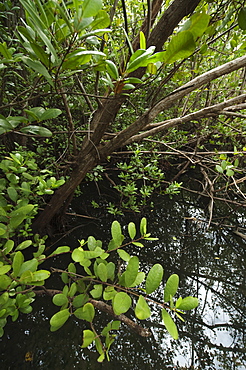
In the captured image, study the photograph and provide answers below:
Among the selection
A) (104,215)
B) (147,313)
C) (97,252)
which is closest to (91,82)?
(104,215)

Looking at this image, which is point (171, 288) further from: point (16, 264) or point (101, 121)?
point (101, 121)

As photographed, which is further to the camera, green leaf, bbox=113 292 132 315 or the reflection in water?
the reflection in water

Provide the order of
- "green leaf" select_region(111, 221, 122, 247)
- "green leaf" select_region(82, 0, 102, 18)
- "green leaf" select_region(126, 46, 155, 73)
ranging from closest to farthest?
"green leaf" select_region(82, 0, 102, 18), "green leaf" select_region(126, 46, 155, 73), "green leaf" select_region(111, 221, 122, 247)

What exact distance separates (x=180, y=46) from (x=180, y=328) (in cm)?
180

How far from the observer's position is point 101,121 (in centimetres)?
151

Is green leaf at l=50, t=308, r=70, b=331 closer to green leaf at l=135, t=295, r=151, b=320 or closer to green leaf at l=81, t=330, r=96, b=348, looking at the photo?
green leaf at l=81, t=330, r=96, b=348

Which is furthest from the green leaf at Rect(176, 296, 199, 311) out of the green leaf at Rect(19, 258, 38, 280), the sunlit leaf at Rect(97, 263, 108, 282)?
the green leaf at Rect(19, 258, 38, 280)

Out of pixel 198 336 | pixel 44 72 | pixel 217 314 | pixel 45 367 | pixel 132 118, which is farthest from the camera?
pixel 132 118

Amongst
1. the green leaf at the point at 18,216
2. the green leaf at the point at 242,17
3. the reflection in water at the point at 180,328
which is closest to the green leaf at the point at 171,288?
the green leaf at the point at 18,216

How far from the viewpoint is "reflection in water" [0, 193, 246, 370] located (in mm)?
1335

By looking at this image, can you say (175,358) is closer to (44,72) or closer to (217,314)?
(217,314)

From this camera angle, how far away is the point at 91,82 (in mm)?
2377

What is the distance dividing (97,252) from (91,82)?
212cm

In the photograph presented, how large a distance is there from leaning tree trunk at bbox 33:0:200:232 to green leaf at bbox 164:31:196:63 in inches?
9.8
